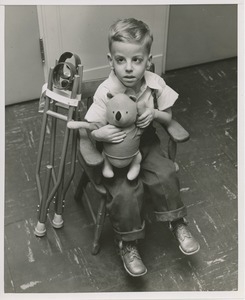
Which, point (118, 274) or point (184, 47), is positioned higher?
point (184, 47)

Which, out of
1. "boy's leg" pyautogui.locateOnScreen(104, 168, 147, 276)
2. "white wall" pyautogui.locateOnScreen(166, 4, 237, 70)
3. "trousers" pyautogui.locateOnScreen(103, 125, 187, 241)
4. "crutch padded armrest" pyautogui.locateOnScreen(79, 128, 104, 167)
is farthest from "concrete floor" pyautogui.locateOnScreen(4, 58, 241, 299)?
"crutch padded armrest" pyautogui.locateOnScreen(79, 128, 104, 167)

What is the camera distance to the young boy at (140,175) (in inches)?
73.0

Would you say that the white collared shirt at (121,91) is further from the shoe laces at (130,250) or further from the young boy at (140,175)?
the shoe laces at (130,250)

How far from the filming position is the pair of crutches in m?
1.99

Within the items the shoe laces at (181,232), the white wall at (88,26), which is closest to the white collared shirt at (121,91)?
the shoe laces at (181,232)

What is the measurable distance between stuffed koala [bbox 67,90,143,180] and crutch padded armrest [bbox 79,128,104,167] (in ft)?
0.13

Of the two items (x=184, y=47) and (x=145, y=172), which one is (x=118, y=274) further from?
(x=184, y=47)

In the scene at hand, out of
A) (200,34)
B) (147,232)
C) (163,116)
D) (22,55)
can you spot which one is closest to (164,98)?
(163,116)

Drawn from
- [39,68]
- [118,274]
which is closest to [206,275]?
[118,274]

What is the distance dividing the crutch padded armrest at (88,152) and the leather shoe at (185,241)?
0.45 meters

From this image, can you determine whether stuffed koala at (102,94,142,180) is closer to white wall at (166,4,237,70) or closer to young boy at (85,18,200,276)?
young boy at (85,18,200,276)

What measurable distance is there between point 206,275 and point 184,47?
1479 mm

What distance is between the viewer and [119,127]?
1852 millimetres

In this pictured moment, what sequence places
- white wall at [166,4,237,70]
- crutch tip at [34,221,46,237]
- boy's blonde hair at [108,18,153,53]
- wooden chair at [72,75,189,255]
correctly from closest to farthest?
1. boy's blonde hair at [108,18,153,53]
2. wooden chair at [72,75,189,255]
3. crutch tip at [34,221,46,237]
4. white wall at [166,4,237,70]
